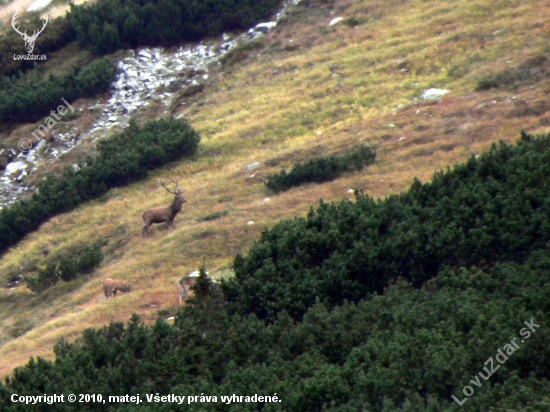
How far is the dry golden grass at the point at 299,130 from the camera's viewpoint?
1823 centimetres

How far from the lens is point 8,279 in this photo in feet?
74.7

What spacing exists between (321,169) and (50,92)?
62.0 feet

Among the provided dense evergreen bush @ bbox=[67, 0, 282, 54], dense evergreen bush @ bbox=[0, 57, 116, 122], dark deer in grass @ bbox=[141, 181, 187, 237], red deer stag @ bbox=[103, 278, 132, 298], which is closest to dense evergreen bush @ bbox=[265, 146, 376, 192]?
dark deer in grass @ bbox=[141, 181, 187, 237]

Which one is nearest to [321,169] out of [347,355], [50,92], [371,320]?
[371,320]

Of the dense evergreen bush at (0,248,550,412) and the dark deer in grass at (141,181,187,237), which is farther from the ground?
the dense evergreen bush at (0,248,550,412)

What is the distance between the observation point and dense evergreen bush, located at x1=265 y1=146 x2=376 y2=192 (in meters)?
21.8

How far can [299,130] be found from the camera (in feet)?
89.8

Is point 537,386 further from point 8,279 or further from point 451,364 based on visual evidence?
point 8,279

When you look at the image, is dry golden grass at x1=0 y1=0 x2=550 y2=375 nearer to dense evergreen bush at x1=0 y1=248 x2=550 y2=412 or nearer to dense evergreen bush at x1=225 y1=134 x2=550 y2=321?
dense evergreen bush at x1=225 y1=134 x2=550 y2=321

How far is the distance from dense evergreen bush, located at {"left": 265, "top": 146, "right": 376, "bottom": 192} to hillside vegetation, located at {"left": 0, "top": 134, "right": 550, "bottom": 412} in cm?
694

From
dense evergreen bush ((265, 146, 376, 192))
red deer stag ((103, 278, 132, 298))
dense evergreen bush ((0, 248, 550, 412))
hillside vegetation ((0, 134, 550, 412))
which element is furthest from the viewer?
dense evergreen bush ((265, 146, 376, 192))

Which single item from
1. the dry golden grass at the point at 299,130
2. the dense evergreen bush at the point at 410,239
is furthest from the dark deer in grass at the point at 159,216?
the dense evergreen bush at the point at 410,239

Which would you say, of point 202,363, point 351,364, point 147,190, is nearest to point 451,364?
point 351,364

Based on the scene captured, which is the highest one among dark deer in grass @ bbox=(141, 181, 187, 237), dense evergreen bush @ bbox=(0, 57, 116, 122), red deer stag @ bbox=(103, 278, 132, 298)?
dense evergreen bush @ bbox=(0, 57, 116, 122)
